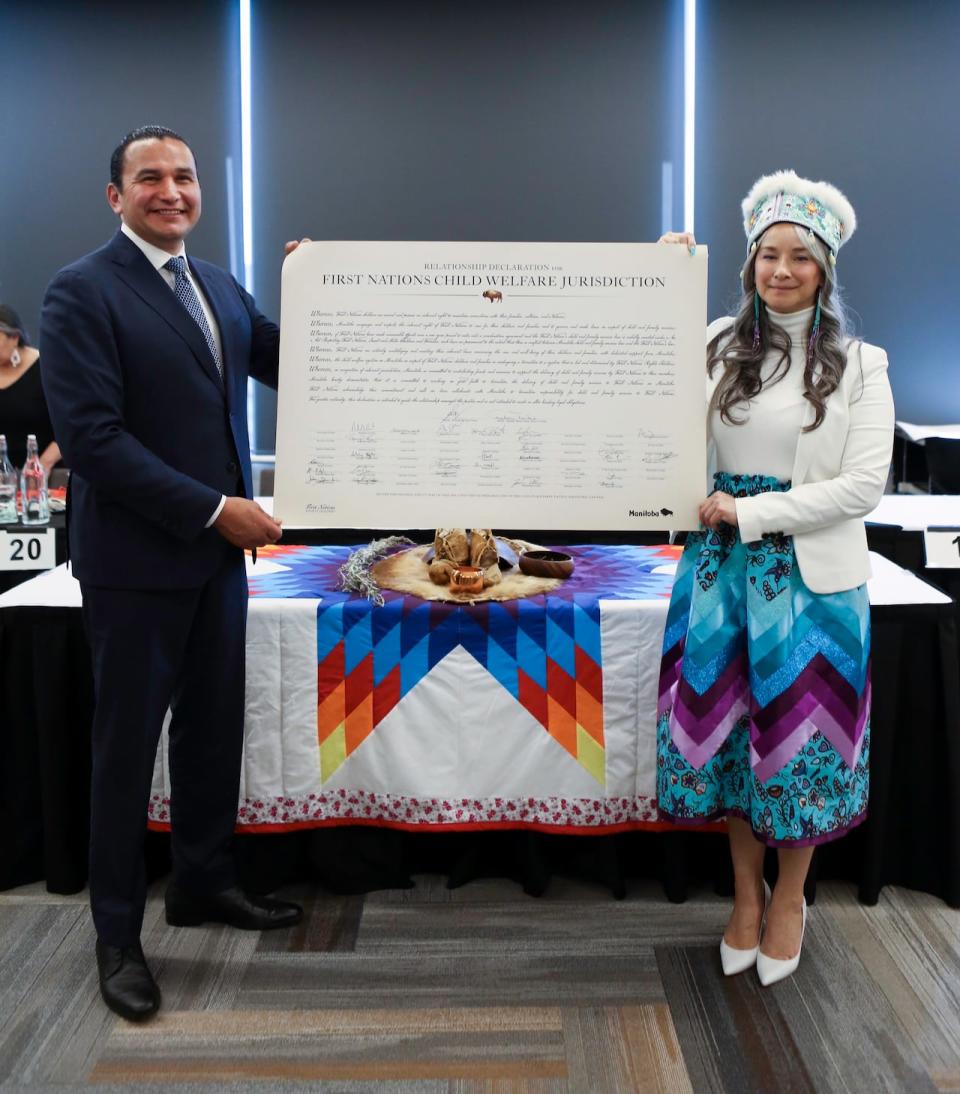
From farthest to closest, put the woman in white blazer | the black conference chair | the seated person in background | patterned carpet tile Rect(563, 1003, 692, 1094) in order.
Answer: the black conference chair
the seated person in background
the woman in white blazer
patterned carpet tile Rect(563, 1003, 692, 1094)

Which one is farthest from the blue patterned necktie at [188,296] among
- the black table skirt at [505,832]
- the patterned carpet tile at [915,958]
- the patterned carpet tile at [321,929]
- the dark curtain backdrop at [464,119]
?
the dark curtain backdrop at [464,119]

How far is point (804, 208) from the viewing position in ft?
5.86

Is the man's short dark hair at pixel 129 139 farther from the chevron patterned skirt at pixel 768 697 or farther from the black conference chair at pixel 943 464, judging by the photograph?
the black conference chair at pixel 943 464

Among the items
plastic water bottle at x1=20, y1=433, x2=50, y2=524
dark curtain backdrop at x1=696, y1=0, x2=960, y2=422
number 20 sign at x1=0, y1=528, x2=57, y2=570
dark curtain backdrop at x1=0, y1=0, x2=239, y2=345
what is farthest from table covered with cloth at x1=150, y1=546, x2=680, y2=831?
dark curtain backdrop at x1=0, y1=0, x2=239, y2=345

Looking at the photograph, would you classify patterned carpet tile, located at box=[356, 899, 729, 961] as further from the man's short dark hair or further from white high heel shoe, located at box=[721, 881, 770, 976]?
the man's short dark hair

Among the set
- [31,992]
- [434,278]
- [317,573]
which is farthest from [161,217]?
[31,992]

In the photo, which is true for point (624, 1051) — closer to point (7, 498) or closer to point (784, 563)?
point (784, 563)

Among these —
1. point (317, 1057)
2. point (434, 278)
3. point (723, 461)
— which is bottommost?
point (317, 1057)

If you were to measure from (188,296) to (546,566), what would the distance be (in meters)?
1.00

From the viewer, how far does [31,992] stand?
1.95 meters

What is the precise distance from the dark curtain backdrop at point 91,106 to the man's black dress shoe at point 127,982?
3.92 meters

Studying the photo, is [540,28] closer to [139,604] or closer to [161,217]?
[161,217]

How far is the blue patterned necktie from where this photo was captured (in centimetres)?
189

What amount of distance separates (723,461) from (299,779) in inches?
45.6
